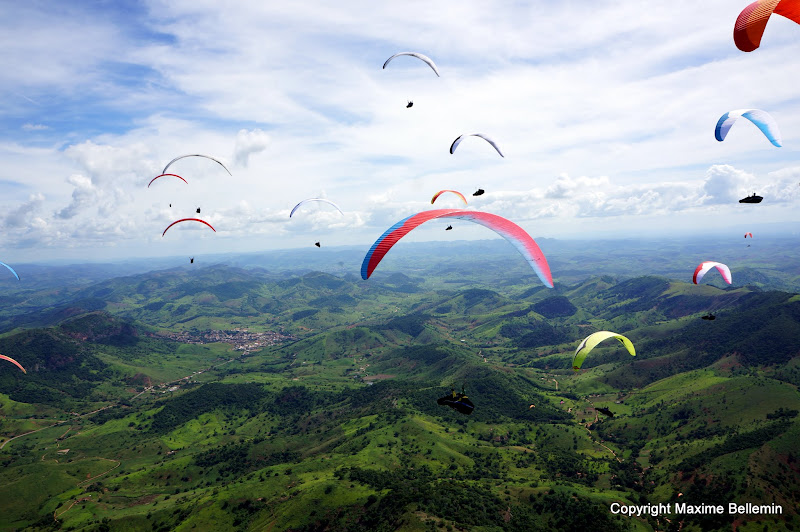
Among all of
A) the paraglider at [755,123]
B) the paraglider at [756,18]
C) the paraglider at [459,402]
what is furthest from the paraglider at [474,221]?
the paraglider at [755,123]

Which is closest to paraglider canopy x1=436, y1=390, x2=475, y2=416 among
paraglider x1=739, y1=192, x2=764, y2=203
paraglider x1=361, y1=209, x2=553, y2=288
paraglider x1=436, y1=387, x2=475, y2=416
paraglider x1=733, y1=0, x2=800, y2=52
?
paraglider x1=436, y1=387, x2=475, y2=416

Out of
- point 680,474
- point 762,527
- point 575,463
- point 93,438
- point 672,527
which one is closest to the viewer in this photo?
point 762,527

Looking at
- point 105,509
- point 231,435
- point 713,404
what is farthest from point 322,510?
point 713,404

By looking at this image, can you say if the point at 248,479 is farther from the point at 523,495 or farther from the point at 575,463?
the point at 575,463

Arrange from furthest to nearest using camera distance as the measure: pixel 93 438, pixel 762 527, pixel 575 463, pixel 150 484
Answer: pixel 93 438 < pixel 150 484 < pixel 575 463 < pixel 762 527

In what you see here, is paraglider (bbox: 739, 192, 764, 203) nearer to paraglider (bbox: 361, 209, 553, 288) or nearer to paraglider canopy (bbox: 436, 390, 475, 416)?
paraglider (bbox: 361, 209, 553, 288)

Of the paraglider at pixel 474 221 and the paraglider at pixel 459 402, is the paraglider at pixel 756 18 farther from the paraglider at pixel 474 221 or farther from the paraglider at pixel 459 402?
the paraglider at pixel 459 402
